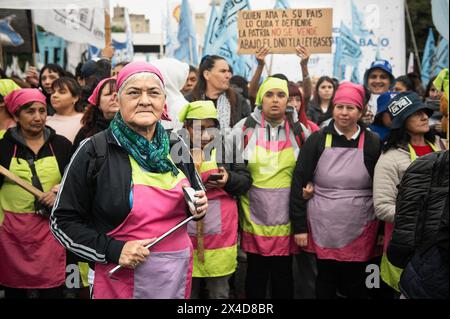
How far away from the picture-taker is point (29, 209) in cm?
428

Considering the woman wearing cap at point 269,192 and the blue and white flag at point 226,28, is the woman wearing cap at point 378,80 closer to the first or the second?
the blue and white flag at point 226,28

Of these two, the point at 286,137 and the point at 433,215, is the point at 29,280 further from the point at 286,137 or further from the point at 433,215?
the point at 433,215

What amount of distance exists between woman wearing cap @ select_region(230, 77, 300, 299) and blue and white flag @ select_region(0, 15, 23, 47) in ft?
17.2

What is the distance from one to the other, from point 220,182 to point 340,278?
1307 millimetres

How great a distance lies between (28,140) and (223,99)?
6.05ft

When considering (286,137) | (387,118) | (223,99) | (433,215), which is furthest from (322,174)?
(433,215)

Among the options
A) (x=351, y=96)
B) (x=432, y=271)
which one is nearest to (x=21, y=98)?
(x=351, y=96)

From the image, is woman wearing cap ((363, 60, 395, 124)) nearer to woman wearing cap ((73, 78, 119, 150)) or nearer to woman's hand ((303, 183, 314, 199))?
woman's hand ((303, 183, 314, 199))

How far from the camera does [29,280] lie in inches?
170

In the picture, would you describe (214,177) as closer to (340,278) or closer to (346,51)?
(340,278)

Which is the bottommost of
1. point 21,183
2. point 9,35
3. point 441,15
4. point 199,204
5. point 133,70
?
point 21,183

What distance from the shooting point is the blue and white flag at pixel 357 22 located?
35.8 ft

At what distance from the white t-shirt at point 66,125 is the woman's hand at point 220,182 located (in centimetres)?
163

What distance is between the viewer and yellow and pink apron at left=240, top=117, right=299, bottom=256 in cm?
446
